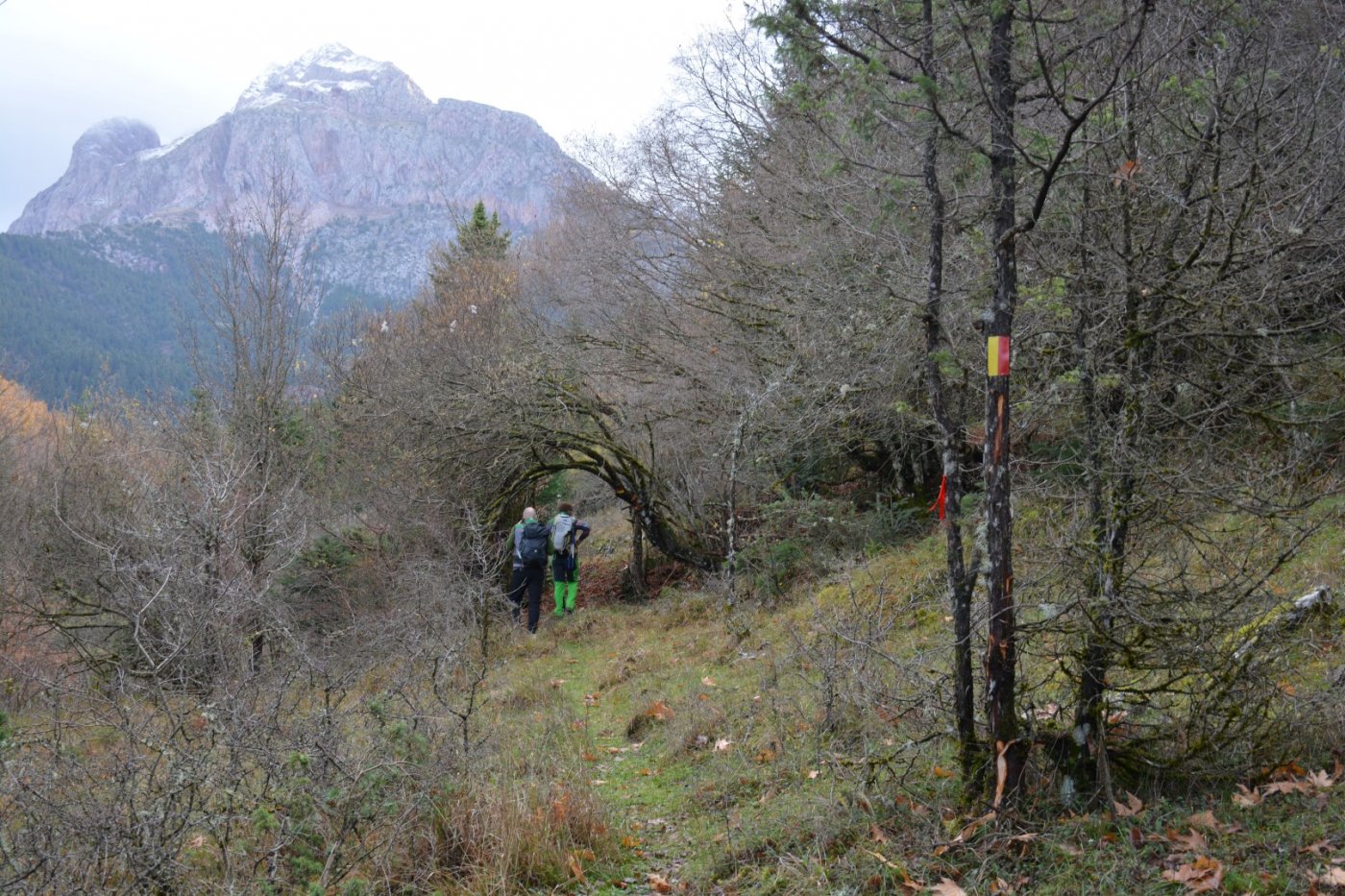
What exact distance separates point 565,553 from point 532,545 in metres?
0.76

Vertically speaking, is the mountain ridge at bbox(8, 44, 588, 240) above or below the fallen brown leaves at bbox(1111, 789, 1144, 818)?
above

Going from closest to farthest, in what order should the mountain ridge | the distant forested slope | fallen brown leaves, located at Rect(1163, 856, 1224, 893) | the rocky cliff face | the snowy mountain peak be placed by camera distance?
fallen brown leaves, located at Rect(1163, 856, 1224, 893), the distant forested slope, the rocky cliff face, the mountain ridge, the snowy mountain peak

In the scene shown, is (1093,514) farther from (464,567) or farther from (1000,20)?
(464,567)

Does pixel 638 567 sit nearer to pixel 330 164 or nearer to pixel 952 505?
pixel 952 505

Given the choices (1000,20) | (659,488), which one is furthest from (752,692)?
(659,488)

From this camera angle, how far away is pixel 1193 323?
528cm

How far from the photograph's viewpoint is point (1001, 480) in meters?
4.40

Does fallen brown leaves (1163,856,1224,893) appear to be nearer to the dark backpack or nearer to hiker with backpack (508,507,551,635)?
hiker with backpack (508,507,551,635)

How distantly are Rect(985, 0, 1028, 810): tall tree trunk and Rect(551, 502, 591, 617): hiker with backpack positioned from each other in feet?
33.8

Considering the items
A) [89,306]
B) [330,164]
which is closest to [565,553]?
[89,306]

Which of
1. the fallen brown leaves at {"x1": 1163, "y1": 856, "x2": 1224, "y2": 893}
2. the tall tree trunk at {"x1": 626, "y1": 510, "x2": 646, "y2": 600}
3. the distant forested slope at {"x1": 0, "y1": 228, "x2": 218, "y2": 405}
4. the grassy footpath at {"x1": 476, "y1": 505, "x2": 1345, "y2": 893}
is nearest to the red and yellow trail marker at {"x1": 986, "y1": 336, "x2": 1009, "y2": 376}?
the grassy footpath at {"x1": 476, "y1": 505, "x2": 1345, "y2": 893}

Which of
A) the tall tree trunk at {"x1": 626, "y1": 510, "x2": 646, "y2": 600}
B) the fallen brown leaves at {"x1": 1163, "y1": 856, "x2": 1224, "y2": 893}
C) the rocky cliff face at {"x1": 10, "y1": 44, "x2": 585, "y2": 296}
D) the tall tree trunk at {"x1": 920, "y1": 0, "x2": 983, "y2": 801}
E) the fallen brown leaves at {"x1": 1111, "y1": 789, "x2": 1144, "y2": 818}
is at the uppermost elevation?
the rocky cliff face at {"x1": 10, "y1": 44, "x2": 585, "y2": 296}

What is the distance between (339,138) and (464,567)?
582 feet

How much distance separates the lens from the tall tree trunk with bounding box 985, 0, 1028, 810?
4.38 meters
